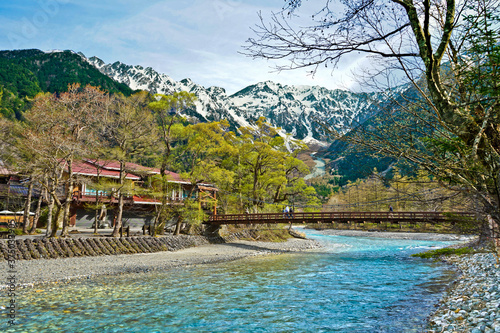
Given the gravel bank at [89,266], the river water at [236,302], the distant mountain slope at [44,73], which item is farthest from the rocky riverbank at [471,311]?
the distant mountain slope at [44,73]

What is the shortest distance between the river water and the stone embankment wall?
499 cm

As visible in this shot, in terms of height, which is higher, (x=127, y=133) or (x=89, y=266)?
(x=127, y=133)

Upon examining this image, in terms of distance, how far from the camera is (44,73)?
320ft

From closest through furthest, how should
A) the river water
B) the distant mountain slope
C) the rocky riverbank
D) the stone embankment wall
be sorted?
the rocky riverbank, the river water, the stone embankment wall, the distant mountain slope

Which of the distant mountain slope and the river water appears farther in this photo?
the distant mountain slope

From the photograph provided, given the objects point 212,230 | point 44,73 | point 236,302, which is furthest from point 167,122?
point 44,73

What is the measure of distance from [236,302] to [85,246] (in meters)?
10.7

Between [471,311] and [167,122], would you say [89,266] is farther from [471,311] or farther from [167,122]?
[471,311]

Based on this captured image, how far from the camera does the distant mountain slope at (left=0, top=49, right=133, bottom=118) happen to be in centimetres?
7969

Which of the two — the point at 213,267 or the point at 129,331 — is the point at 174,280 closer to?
the point at 213,267

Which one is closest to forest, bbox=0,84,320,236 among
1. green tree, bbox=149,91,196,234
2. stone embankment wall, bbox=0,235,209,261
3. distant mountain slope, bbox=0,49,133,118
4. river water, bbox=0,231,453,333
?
green tree, bbox=149,91,196,234

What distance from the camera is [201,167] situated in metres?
22.2

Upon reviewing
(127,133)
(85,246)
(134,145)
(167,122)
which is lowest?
(85,246)

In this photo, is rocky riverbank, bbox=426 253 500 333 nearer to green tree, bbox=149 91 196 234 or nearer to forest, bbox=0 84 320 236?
forest, bbox=0 84 320 236
